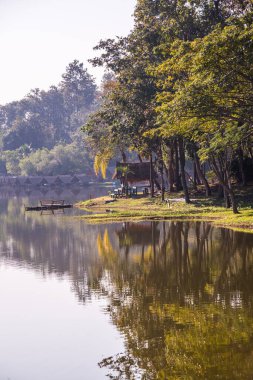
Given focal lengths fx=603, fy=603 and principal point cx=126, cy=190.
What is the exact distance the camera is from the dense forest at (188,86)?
28.6 m

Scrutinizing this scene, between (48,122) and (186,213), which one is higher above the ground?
(48,122)

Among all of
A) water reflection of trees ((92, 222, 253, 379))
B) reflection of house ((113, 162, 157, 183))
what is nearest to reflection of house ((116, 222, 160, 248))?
water reflection of trees ((92, 222, 253, 379))

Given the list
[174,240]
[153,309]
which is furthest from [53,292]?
[174,240]

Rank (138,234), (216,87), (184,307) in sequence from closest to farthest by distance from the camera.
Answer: (184,307)
(216,87)
(138,234)

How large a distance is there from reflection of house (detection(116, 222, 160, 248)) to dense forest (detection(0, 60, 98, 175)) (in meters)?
99.8

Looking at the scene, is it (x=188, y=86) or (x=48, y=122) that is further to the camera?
(x=48, y=122)

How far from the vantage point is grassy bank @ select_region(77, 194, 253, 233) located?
120 ft

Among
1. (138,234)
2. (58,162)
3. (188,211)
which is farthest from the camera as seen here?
(58,162)

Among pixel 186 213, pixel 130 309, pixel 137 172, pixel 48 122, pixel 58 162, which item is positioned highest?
pixel 48 122

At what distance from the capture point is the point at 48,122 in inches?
7052

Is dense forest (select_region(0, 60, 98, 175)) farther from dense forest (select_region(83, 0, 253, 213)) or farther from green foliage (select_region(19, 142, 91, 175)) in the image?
dense forest (select_region(83, 0, 253, 213))

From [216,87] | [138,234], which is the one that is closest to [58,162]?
[138,234]

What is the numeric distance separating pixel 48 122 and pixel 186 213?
5522 inches

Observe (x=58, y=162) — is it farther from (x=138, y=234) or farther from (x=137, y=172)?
(x=138, y=234)
